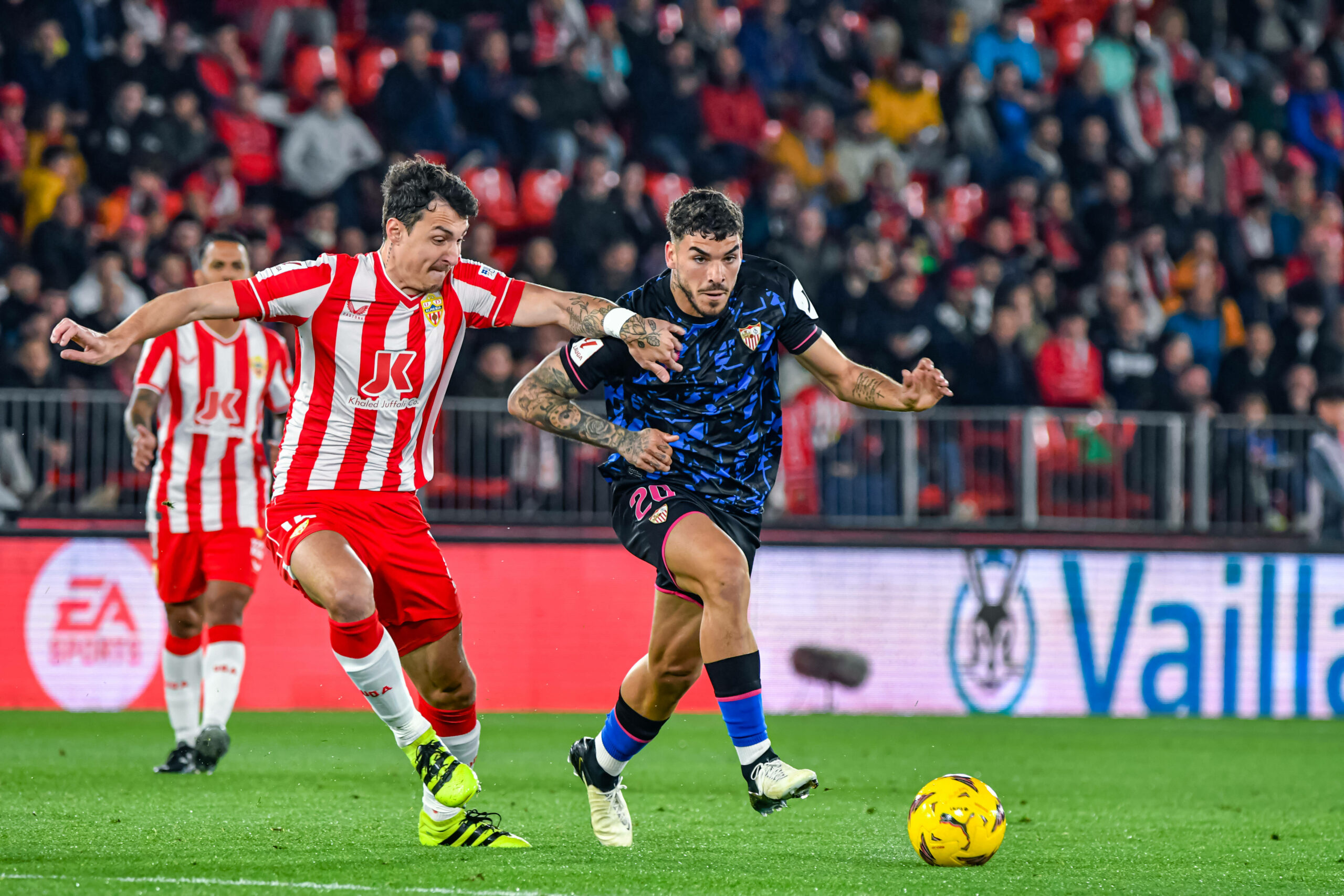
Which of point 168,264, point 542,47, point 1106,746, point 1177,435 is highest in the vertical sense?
point 542,47

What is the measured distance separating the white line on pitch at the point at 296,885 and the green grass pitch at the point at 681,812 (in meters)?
0.02

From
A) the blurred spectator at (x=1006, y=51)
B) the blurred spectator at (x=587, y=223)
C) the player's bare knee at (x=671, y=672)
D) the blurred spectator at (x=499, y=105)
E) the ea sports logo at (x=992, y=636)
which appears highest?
the blurred spectator at (x=1006, y=51)

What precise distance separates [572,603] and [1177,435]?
5001mm

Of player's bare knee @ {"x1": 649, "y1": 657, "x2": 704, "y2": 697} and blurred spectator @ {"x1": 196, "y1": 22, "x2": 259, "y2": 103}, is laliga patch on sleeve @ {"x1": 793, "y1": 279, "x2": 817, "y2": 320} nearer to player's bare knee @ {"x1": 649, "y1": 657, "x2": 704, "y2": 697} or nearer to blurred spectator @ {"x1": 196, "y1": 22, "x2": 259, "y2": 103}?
player's bare knee @ {"x1": 649, "y1": 657, "x2": 704, "y2": 697}

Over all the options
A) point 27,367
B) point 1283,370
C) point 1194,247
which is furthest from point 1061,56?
point 27,367

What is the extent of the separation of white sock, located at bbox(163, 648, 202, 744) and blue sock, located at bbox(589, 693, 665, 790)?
136 inches

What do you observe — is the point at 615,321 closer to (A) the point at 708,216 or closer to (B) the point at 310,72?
(A) the point at 708,216

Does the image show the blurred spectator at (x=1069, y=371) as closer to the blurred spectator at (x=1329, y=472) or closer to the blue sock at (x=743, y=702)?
the blurred spectator at (x=1329, y=472)


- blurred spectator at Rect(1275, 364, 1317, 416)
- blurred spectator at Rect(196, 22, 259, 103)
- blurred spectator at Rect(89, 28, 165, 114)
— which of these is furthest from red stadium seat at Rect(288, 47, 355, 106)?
blurred spectator at Rect(1275, 364, 1317, 416)

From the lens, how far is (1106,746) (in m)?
11.8

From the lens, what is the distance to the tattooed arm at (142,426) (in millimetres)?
8781

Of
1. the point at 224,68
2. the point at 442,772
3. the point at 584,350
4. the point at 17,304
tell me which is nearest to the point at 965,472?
the point at 17,304

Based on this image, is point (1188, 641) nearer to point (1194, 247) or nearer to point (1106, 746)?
point (1106, 746)

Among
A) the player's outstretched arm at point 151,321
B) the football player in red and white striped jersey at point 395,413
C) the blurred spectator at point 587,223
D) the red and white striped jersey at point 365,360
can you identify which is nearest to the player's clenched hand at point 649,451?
the football player in red and white striped jersey at point 395,413
